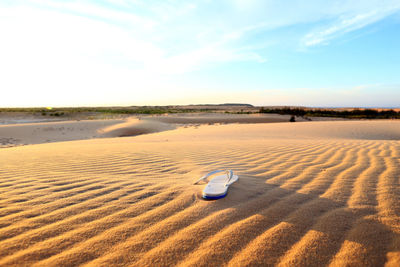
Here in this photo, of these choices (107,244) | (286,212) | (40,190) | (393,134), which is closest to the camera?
(107,244)

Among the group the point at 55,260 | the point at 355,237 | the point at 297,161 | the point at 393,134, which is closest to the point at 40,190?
the point at 55,260

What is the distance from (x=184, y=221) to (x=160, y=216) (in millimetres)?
229

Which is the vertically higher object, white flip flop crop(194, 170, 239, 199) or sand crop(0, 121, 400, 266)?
white flip flop crop(194, 170, 239, 199)

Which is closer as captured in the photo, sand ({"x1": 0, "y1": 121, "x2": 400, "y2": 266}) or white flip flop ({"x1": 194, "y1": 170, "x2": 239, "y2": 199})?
sand ({"x1": 0, "y1": 121, "x2": 400, "y2": 266})

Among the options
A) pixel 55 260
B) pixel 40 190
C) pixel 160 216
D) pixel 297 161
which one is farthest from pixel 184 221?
pixel 297 161

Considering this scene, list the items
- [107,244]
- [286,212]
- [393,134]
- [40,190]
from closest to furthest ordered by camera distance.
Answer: [107,244] → [286,212] → [40,190] → [393,134]

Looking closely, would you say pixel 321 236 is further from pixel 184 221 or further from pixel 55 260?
pixel 55 260

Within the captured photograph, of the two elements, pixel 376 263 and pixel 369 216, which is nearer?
pixel 376 263

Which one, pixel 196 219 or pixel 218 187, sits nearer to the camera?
pixel 196 219

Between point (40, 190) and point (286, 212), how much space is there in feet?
8.72

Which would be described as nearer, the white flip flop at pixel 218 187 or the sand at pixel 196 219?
the sand at pixel 196 219

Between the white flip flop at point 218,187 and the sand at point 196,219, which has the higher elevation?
the white flip flop at point 218,187

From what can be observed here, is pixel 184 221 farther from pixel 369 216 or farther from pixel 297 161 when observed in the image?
pixel 297 161

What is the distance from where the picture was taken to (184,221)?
5.97ft
